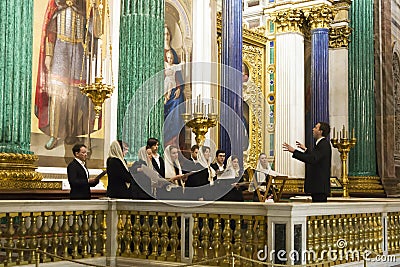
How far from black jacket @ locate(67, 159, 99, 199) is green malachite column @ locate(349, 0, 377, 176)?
30.0ft

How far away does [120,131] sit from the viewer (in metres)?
9.92

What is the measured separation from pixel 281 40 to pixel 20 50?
35.0 feet

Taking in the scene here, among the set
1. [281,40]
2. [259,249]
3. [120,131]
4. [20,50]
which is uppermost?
[281,40]

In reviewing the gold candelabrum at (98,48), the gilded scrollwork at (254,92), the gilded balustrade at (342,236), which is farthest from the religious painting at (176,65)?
the gilded balustrade at (342,236)

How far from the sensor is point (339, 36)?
1708cm

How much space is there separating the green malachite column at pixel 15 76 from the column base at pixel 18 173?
13 cm

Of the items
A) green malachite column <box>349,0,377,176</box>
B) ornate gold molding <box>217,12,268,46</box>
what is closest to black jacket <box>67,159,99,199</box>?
green malachite column <box>349,0,377,176</box>

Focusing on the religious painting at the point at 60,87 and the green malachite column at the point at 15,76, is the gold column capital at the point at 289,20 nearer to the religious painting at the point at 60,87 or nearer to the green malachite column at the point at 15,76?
the religious painting at the point at 60,87

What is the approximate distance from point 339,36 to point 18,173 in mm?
11228

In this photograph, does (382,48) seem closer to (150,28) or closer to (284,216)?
(150,28)

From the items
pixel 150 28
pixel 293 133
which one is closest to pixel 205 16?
pixel 293 133

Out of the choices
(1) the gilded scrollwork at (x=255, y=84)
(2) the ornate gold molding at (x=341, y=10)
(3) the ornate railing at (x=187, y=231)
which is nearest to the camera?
(3) the ornate railing at (x=187, y=231)

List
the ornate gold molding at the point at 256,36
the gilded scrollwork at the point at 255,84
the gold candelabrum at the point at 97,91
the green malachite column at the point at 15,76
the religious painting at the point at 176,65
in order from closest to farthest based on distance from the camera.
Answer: the green malachite column at the point at 15,76, the gold candelabrum at the point at 97,91, the religious painting at the point at 176,65, the ornate gold molding at the point at 256,36, the gilded scrollwork at the point at 255,84

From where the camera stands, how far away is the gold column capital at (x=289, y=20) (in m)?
17.6
